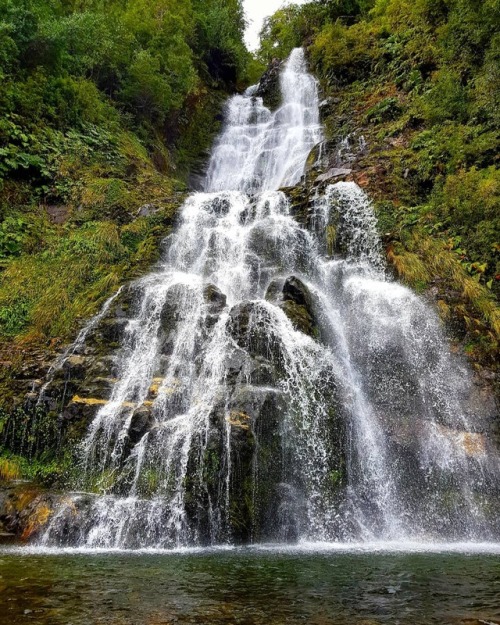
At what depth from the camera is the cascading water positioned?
8047 millimetres

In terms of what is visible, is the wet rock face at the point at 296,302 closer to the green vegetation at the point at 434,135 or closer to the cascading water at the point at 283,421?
the cascading water at the point at 283,421

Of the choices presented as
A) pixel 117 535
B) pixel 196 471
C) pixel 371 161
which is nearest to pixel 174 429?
pixel 196 471

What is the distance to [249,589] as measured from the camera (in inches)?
175

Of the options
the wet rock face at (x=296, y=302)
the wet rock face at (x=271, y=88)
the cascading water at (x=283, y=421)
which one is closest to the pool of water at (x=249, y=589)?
the cascading water at (x=283, y=421)

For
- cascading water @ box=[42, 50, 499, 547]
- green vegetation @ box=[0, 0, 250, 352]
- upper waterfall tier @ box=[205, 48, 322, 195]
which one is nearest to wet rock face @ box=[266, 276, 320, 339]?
cascading water @ box=[42, 50, 499, 547]

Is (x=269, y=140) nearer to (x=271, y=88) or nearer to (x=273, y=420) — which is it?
(x=271, y=88)

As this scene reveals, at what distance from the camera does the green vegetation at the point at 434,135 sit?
13.0 meters

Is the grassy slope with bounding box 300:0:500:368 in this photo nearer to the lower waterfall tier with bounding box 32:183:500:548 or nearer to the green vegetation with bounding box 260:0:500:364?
the green vegetation with bounding box 260:0:500:364

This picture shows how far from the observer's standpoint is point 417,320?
12008mm

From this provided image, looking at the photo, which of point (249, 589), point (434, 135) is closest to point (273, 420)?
point (249, 589)

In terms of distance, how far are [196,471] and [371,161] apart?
575 inches

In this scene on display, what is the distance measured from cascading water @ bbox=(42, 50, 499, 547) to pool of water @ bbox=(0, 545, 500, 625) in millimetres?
1474

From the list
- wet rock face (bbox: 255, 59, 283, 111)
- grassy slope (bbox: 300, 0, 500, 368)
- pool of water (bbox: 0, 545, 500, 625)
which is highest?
wet rock face (bbox: 255, 59, 283, 111)

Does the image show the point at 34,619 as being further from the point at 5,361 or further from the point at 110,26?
the point at 110,26
